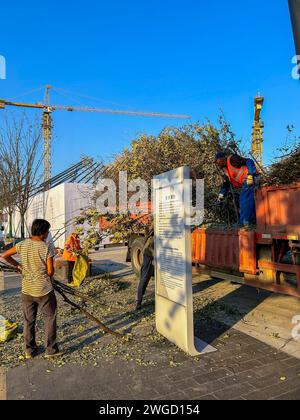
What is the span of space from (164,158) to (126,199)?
1.91m

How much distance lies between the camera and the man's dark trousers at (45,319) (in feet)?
14.3

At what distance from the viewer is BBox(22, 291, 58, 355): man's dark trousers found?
4.37 m

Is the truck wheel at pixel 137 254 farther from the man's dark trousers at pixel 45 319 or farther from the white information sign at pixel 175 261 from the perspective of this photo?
the man's dark trousers at pixel 45 319

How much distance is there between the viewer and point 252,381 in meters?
3.60

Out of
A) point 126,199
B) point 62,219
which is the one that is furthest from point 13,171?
point 126,199

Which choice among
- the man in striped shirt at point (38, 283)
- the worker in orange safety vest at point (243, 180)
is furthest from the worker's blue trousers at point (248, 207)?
the man in striped shirt at point (38, 283)

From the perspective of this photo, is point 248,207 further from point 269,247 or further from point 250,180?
point 269,247

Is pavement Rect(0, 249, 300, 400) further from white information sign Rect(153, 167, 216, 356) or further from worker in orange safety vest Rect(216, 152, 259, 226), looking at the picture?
worker in orange safety vest Rect(216, 152, 259, 226)

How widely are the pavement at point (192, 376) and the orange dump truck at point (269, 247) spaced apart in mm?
810

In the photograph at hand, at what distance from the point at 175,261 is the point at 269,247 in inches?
64.7

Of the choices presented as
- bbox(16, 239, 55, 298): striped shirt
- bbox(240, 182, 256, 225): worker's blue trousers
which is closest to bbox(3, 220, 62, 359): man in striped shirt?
bbox(16, 239, 55, 298): striped shirt

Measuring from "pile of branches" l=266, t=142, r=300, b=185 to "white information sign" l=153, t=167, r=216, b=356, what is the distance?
2365mm

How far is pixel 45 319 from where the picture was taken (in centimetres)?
441
